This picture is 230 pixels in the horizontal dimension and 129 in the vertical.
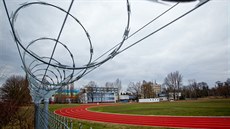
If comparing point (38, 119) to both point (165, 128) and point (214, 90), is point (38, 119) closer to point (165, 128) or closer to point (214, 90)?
point (165, 128)

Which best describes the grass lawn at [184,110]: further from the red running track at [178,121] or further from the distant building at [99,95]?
the distant building at [99,95]

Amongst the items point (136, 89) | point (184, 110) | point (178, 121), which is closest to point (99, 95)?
point (136, 89)

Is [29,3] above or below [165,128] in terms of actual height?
above

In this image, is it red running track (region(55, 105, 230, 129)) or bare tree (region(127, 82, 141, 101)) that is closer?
red running track (region(55, 105, 230, 129))

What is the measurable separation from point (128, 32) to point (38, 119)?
26.0 ft

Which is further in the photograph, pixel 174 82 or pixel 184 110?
pixel 174 82

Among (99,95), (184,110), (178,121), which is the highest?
(178,121)

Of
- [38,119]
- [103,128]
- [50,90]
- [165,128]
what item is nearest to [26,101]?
[103,128]

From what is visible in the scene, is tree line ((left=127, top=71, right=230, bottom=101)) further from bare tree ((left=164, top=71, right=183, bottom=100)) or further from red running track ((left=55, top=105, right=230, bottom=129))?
red running track ((left=55, top=105, right=230, bottom=129))

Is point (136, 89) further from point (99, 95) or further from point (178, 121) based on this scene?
point (178, 121)

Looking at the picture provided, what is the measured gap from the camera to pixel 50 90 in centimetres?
602

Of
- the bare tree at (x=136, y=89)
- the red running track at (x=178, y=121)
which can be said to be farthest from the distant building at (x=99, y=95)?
the red running track at (x=178, y=121)

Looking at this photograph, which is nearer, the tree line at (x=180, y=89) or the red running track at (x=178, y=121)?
the red running track at (x=178, y=121)

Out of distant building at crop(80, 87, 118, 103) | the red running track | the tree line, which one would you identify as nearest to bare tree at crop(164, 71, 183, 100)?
the tree line
